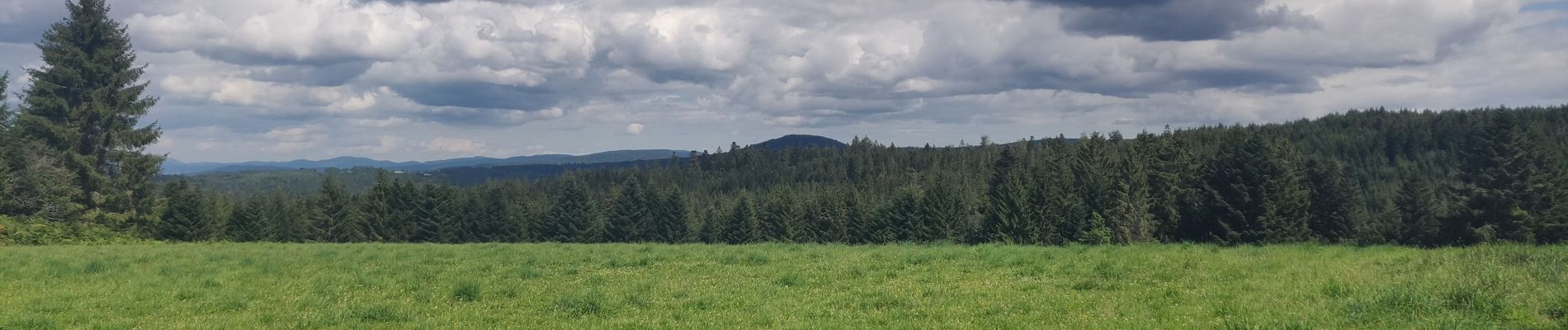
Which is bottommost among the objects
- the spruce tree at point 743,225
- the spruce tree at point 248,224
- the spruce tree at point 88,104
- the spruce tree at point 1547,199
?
the spruce tree at point 743,225

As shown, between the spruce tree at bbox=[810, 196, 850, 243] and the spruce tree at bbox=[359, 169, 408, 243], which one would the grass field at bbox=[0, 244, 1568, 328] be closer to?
the spruce tree at bbox=[359, 169, 408, 243]

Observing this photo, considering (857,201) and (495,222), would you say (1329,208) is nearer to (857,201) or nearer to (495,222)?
(857,201)

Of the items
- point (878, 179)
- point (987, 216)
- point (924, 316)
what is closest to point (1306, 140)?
point (878, 179)

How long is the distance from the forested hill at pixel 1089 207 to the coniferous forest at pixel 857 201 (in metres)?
0.20

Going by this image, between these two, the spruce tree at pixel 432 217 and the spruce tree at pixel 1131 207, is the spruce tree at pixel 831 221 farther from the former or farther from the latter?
the spruce tree at pixel 432 217

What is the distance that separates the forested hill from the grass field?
26473mm

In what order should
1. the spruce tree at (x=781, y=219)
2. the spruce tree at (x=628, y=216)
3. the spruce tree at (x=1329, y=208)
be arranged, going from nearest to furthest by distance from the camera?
the spruce tree at (x=1329, y=208)
the spruce tree at (x=781, y=219)
the spruce tree at (x=628, y=216)

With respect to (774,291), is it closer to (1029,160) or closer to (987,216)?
(987,216)

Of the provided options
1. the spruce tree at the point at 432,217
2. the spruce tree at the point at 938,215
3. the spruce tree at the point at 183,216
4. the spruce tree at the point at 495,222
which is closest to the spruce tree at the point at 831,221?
the spruce tree at the point at 938,215

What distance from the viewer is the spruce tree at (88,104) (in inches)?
1853

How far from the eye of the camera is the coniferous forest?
157 feet

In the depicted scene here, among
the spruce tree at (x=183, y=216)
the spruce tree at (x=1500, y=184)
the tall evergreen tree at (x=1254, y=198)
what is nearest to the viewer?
the spruce tree at (x=1500, y=184)

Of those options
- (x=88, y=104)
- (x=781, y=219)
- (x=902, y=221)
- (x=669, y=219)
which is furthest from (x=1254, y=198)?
(x=88, y=104)

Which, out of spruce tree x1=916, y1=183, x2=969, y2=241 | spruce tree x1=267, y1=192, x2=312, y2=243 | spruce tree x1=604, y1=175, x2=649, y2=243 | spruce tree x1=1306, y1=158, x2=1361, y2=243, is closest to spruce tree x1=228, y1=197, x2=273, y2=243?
spruce tree x1=267, y1=192, x2=312, y2=243
